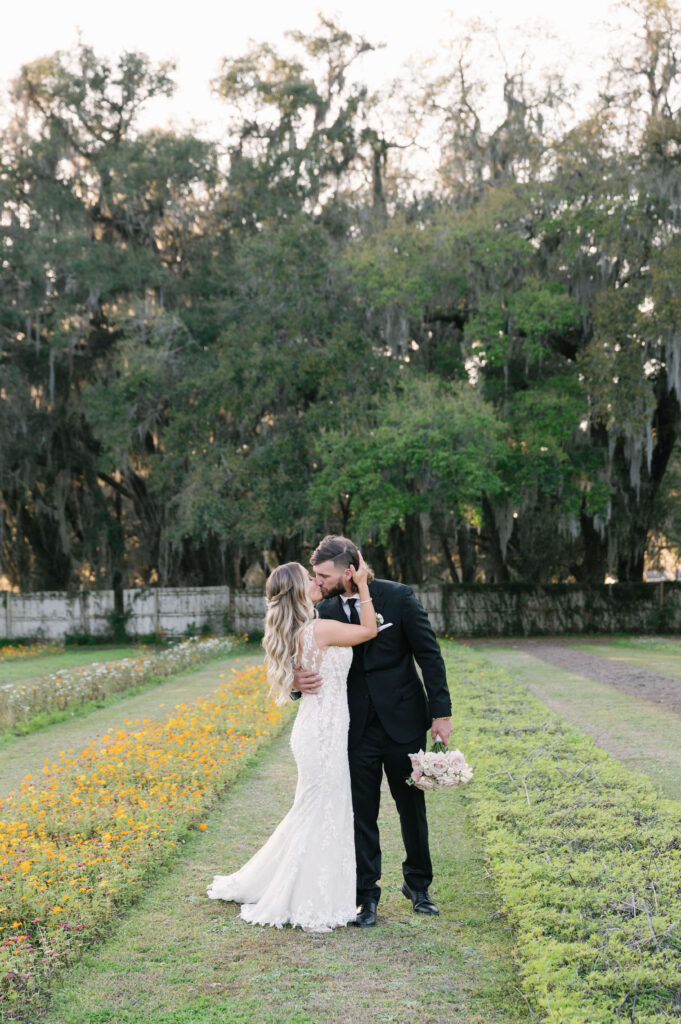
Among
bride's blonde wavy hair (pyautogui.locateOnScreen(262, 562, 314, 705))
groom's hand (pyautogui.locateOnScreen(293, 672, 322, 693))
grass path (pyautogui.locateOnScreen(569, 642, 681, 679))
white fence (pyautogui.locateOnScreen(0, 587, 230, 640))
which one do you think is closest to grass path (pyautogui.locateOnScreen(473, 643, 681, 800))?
grass path (pyautogui.locateOnScreen(569, 642, 681, 679))

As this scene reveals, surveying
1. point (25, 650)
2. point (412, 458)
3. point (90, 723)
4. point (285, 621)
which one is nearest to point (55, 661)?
point (25, 650)

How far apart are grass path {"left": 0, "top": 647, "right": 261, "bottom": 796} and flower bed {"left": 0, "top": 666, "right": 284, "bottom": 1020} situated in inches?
13.2

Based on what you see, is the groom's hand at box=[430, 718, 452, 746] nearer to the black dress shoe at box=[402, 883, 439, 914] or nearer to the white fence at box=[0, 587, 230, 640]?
the black dress shoe at box=[402, 883, 439, 914]

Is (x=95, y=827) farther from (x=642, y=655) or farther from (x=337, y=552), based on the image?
(x=642, y=655)

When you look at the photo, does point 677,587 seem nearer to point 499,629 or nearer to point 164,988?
point 499,629

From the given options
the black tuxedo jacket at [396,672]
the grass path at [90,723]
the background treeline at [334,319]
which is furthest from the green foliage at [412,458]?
the black tuxedo jacket at [396,672]

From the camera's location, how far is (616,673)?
16094 mm

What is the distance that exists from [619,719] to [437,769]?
689cm

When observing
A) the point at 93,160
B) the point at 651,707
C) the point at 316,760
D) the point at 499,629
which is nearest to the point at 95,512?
the point at 93,160

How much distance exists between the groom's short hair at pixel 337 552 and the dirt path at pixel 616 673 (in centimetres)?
787

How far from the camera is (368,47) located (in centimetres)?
2877

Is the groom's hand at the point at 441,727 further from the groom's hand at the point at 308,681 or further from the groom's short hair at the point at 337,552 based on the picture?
the groom's short hair at the point at 337,552

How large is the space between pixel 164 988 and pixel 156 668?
43.5 ft

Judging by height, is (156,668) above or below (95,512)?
below
